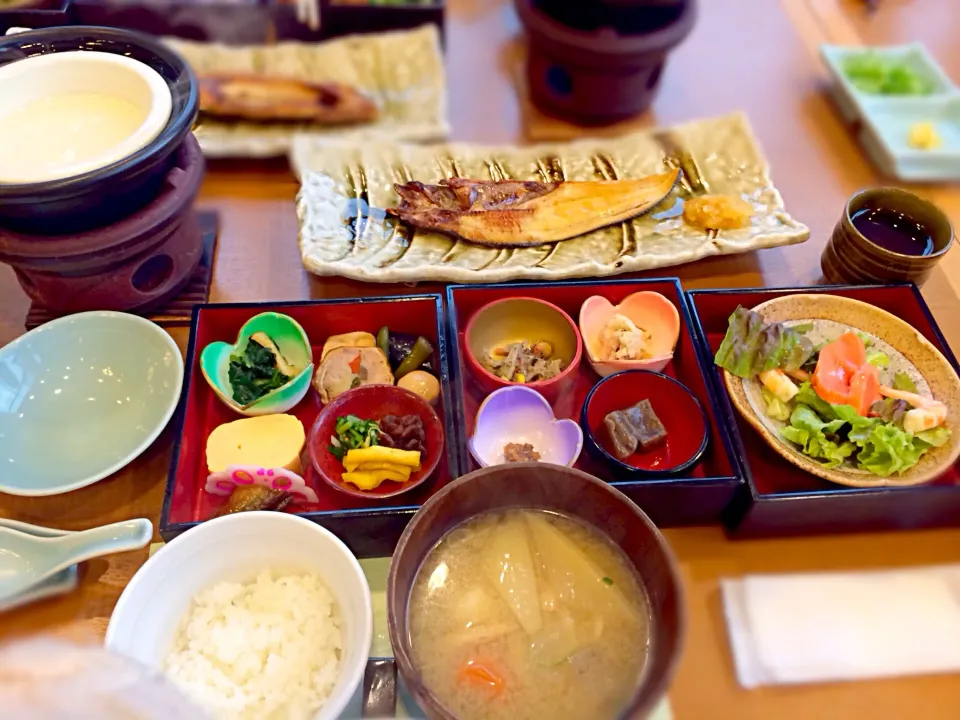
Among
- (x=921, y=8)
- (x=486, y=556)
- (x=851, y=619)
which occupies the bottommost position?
(x=851, y=619)

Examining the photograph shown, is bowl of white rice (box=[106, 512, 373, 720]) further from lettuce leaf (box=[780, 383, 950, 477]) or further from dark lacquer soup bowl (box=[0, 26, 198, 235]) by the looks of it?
lettuce leaf (box=[780, 383, 950, 477])

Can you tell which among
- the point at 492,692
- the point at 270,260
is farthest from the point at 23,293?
the point at 492,692

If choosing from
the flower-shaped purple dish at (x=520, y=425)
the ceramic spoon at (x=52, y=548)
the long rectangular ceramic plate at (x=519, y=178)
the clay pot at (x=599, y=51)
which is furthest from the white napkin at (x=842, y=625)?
the clay pot at (x=599, y=51)

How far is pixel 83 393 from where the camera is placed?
1.53 m

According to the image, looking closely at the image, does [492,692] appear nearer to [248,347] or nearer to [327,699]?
[327,699]

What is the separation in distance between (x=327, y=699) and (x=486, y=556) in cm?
31

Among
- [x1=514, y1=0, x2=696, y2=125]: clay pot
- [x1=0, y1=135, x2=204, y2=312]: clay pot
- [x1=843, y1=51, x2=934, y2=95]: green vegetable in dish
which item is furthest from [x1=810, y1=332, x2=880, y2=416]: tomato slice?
[x1=0, y1=135, x2=204, y2=312]: clay pot

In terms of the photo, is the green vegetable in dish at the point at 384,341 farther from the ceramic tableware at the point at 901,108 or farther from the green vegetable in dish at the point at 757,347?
the ceramic tableware at the point at 901,108

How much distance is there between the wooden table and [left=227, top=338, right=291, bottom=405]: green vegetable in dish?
0.60 feet

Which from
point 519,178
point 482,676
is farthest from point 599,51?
point 482,676

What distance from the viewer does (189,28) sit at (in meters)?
2.51

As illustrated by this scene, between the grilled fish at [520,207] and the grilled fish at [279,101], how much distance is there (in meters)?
0.46

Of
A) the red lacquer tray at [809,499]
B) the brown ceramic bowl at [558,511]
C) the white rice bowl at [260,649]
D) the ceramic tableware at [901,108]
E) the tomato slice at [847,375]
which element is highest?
the ceramic tableware at [901,108]

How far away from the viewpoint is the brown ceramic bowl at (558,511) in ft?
2.94
